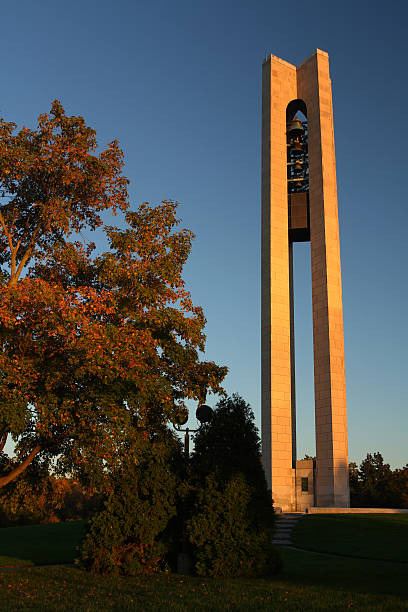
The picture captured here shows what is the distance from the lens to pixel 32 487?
17.2 meters

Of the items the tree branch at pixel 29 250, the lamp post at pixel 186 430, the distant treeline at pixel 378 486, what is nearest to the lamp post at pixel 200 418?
the lamp post at pixel 186 430

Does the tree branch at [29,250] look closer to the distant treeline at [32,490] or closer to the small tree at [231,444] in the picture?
the distant treeline at [32,490]

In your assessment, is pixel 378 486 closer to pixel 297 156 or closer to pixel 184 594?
pixel 297 156

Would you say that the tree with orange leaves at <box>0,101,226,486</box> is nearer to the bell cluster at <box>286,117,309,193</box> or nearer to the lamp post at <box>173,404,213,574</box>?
the lamp post at <box>173,404,213,574</box>

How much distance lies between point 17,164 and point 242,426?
1034 centimetres

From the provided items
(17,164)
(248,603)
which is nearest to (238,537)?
(248,603)

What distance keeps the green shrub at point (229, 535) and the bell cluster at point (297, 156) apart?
115ft

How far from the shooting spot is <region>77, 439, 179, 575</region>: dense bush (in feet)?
50.7

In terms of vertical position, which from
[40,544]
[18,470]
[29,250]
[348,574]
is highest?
[29,250]

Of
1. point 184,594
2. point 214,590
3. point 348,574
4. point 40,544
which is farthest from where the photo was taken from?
point 40,544

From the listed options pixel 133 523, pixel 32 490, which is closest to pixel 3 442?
pixel 32 490

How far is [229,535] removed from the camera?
15.0m

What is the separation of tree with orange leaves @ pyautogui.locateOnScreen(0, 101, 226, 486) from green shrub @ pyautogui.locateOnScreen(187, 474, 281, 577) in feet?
8.90

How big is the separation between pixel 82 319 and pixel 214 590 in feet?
23.1
